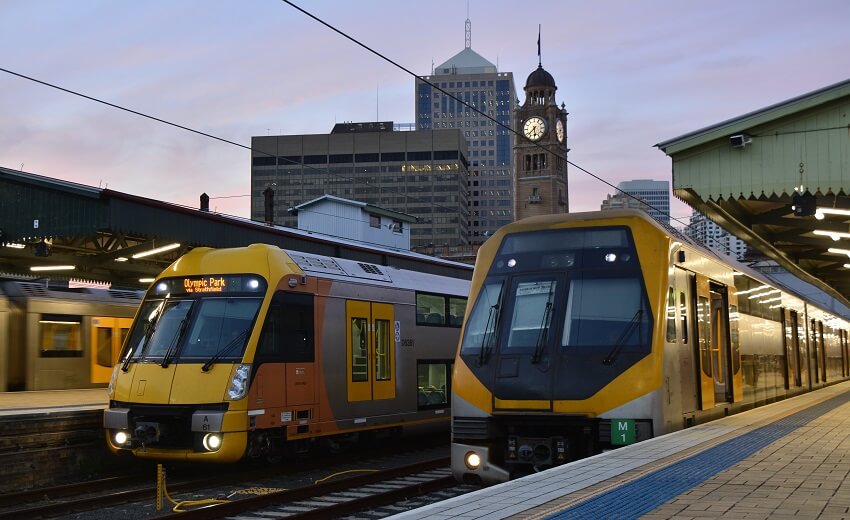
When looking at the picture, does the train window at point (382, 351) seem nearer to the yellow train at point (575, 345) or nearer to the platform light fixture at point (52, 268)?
the yellow train at point (575, 345)

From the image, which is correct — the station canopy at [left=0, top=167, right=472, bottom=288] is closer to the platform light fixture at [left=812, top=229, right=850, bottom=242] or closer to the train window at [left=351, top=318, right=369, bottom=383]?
the train window at [left=351, top=318, right=369, bottom=383]

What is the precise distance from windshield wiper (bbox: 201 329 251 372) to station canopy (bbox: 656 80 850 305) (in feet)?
24.2

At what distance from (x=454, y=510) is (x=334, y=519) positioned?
449cm

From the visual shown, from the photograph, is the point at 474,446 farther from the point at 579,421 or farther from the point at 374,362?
the point at 374,362

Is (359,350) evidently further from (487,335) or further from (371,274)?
(487,335)

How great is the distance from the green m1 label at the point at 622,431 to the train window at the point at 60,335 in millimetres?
16848

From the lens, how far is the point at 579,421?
9641 mm

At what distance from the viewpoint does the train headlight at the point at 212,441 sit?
11805 millimetres

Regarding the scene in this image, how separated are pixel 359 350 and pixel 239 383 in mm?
3164

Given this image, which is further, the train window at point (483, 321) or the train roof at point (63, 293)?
the train roof at point (63, 293)

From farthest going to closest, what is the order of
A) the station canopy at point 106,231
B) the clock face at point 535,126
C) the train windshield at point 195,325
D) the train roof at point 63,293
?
the clock face at point 535,126 < the train roof at point 63,293 < the station canopy at point 106,231 < the train windshield at point 195,325

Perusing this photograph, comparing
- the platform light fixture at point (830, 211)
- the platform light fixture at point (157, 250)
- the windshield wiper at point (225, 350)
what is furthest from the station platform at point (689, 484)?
the platform light fixture at point (157, 250)

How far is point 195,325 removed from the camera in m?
12.8

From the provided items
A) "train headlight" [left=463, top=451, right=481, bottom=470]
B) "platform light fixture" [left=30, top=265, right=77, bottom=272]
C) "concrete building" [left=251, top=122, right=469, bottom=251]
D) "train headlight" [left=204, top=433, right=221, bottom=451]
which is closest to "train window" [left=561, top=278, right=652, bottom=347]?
"train headlight" [left=463, top=451, right=481, bottom=470]
